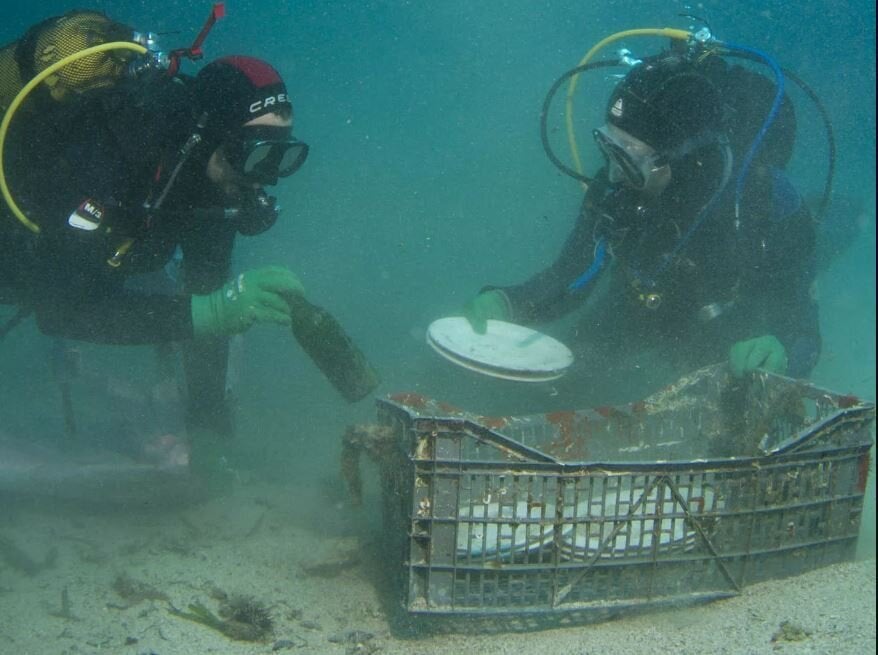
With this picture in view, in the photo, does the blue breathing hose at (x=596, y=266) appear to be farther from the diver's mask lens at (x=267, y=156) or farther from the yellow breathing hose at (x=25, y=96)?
the yellow breathing hose at (x=25, y=96)

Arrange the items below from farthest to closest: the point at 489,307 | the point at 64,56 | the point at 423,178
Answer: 1. the point at 423,178
2. the point at 489,307
3. the point at 64,56

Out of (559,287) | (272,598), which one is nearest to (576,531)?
(272,598)

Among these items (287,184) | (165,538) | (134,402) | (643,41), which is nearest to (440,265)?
(287,184)

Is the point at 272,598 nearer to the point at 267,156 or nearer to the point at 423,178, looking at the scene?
the point at 267,156

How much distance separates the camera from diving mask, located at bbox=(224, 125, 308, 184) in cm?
348

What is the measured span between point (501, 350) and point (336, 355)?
1547 millimetres

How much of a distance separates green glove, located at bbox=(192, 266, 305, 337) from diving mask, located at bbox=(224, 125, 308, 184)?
0.58 meters

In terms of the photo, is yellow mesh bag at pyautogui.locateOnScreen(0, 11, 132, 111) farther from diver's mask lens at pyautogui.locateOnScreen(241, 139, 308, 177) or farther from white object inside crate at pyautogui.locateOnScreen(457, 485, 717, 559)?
white object inside crate at pyautogui.locateOnScreen(457, 485, 717, 559)

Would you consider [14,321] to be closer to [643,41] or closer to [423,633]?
[423,633]

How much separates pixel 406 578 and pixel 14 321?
4097mm

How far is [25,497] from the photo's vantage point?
15.1ft

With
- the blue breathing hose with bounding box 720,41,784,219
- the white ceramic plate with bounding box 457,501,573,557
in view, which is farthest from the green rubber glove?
the white ceramic plate with bounding box 457,501,573,557

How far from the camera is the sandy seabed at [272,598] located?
249cm

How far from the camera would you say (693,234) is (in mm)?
4715
